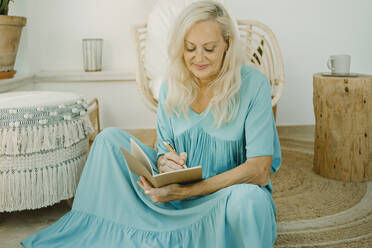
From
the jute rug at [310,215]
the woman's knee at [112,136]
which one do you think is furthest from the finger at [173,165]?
the jute rug at [310,215]

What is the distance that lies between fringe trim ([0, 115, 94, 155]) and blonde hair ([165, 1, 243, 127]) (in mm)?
567

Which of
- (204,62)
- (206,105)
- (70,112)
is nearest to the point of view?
(204,62)

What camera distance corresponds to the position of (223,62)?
1.48 metres

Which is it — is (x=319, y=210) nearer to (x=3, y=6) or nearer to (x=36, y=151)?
(x=36, y=151)

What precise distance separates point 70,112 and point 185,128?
61cm

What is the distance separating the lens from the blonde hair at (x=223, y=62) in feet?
4.60

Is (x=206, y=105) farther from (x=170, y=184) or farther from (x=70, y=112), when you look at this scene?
(x=70, y=112)

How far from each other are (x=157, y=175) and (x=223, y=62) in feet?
1.70

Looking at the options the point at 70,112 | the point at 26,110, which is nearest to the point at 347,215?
the point at 70,112

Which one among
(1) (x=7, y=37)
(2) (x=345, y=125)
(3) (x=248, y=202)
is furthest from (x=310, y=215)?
(1) (x=7, y=37)

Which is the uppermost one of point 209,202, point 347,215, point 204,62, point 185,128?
point 204,62

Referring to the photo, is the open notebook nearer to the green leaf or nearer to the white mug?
the white mug

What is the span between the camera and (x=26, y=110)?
1739 mm

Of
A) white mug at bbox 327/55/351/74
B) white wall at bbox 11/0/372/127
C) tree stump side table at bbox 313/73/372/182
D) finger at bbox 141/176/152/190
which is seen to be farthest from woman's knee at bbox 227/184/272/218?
white wall at bbox 11/0/372/127
